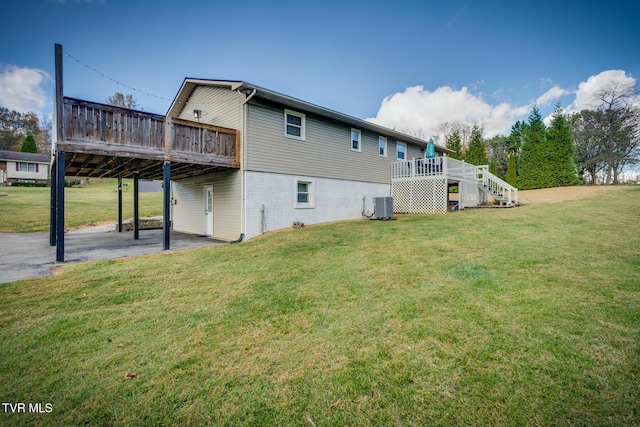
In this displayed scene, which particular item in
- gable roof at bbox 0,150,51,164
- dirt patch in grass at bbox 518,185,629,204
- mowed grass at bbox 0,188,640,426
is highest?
gable roof at bbox 0,150,51,164

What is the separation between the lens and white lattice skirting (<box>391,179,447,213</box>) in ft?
47.2

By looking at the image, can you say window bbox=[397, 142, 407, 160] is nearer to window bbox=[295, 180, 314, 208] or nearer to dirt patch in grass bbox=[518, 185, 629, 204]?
window bbox=[295, 180, 314, 208]

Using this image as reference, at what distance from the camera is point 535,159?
24750 millimetres

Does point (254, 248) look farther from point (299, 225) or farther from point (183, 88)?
point (183, 88)

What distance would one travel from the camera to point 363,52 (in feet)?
57.4

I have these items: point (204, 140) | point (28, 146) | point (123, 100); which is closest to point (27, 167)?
point (28, 146)

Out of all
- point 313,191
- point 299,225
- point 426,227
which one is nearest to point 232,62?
point 313,191

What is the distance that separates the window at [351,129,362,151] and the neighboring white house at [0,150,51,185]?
42.4 metres

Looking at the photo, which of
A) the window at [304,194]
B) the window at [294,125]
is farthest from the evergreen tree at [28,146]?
the window at [304,194]

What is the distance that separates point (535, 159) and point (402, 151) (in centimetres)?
1547

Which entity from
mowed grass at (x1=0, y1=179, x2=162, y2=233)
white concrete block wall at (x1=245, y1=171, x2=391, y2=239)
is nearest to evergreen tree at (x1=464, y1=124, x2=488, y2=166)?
white concrete block wall at (x1=245, y1=171, x2=391, y2=239)

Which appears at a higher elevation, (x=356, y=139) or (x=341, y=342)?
(x=356, y=139)

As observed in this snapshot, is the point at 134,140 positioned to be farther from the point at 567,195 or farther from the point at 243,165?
the point at 567,195

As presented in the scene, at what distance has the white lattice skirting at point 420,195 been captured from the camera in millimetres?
14398
